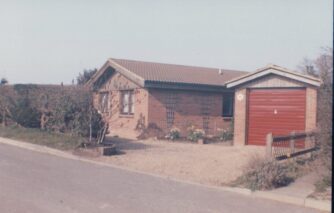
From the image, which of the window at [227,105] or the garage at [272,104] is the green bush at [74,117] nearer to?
the garage at [272,104]

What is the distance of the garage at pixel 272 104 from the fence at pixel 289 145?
5.68 feet

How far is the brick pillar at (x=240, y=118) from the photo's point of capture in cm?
1878

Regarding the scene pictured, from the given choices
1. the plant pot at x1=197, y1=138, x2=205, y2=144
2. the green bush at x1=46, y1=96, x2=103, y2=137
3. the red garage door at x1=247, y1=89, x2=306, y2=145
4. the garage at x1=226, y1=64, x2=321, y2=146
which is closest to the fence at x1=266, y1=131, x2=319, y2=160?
the garage at x1=226, y1=64, x2=321, y2=146

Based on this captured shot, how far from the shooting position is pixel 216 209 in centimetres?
846

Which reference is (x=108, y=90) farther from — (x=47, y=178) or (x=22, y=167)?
(x=47, y=178)

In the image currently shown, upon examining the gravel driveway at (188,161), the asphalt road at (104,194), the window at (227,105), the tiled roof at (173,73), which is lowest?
the asphalt road at (104,194)

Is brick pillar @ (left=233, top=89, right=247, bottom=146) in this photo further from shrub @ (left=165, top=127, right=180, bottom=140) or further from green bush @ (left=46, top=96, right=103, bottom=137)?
green bush @ (left=46, top=96, right=103, bottom=137)

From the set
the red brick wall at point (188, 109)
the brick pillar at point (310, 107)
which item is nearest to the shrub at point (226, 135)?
the red brick wall at point (188, 109)

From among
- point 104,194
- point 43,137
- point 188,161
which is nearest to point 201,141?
point 188,161

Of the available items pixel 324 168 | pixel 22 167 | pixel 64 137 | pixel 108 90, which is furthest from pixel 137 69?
pixel 324 168

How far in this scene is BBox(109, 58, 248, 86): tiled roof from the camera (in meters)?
22.9

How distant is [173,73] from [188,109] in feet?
7.73

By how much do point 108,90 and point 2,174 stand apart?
1463cm

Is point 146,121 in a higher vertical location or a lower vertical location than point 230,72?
lower
